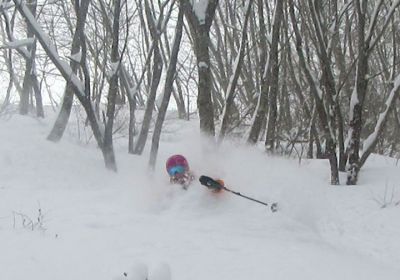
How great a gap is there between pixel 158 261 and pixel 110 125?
12.8ft

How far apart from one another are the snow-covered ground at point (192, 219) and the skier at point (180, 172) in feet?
0.42

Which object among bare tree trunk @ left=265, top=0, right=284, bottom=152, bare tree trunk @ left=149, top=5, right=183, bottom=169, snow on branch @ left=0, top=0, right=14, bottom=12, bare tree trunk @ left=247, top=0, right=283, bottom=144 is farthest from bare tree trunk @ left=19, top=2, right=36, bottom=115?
bare tree trunk @ left=265, top=0, right=284, bottom=152

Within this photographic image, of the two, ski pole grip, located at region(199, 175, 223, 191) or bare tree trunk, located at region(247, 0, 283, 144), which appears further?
bare tree trunk, located at region(247, 0, 283, 144)

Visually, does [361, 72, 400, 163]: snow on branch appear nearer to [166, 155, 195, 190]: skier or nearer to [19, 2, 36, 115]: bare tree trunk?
[166, 155, 195, 190]: skier

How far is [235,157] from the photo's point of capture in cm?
653

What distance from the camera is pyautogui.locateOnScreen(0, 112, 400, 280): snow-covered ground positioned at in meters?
3.35

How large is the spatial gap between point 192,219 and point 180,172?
0.83 metres

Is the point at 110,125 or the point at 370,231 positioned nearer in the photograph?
the point at 370,231

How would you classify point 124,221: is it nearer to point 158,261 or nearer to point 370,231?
point 158,261

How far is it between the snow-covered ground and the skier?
0.13 m

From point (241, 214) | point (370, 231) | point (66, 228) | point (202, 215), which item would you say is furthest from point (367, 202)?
point (66, 228)

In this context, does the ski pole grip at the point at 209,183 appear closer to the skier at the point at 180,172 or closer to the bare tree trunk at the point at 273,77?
the skier at the point at 180,172

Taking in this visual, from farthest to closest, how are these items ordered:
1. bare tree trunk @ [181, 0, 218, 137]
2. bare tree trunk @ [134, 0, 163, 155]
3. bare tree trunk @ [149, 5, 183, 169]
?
bare tree trunk @ [134, 0, 163, 155] → bare tree trunk @ [149, 5, 183, 169] → bare tree trunk @ [181, 0, 218, 137]

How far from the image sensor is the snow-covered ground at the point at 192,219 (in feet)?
11.0
